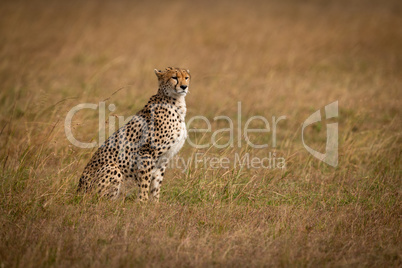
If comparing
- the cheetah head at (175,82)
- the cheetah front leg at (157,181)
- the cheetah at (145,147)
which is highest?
the cheetah head at (175,82)

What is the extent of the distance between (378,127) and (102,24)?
8.00 meters

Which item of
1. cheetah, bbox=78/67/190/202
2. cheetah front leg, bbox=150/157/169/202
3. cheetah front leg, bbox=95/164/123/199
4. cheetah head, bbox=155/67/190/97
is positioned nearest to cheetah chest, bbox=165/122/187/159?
cheetah, bbox=78/67/190/202

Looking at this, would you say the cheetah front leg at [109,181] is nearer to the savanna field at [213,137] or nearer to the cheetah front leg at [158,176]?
the savanna field at [213,137]

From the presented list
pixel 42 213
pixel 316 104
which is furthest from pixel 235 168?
pixel 316 104

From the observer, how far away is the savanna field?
12.3 feet

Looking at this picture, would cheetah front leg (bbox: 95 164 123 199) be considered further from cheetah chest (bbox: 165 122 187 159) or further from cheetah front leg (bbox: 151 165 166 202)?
cheetah chest (bbox: 165 122 187 159)

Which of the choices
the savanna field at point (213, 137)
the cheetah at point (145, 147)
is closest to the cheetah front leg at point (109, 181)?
the cheetah at point (145, 147)

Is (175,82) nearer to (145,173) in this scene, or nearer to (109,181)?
(145,173)

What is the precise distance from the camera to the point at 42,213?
4.09m

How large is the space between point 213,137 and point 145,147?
1.72m

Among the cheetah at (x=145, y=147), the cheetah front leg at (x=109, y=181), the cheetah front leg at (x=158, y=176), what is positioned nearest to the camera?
the cheetah front leg at (x=109, y=181)

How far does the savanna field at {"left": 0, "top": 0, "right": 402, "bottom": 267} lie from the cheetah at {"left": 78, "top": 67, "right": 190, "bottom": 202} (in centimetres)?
21

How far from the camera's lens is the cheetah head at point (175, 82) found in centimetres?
466

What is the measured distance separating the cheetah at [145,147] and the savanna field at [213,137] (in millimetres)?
211
